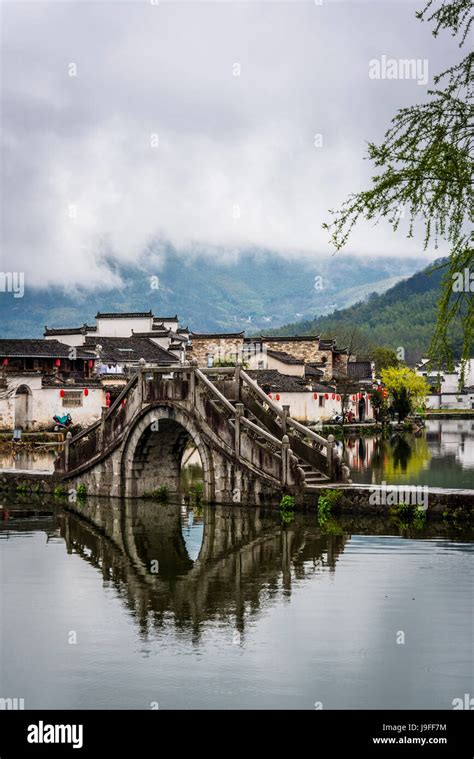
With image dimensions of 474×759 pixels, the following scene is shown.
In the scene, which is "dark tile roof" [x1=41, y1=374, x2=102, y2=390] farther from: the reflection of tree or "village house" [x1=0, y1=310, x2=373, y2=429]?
the reflection of tree

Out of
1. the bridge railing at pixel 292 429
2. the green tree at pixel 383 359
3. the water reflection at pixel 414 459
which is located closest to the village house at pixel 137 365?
the water reflection at pixel 414 459

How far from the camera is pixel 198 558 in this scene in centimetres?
2425

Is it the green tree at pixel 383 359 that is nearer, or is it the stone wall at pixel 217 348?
the stone wall at pixel 217 348

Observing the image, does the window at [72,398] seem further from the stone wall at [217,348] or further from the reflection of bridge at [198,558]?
the reflection of bridge at [198,558]

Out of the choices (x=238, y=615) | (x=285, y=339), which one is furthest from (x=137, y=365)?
(x=238, y=615)

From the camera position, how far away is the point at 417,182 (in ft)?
45.9

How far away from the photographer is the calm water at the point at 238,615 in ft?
46.1

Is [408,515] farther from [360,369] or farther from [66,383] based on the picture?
[360,369]

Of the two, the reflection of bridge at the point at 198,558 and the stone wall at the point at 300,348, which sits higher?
the stone wall at the point at 300,348

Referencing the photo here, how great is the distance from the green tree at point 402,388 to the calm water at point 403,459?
2069 centimetres

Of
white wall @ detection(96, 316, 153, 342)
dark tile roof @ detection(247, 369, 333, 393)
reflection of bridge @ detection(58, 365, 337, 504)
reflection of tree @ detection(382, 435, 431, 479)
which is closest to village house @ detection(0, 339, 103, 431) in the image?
dark tile roof @ detection(247, 369, 333, 393)

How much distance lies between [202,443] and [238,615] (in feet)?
43.2

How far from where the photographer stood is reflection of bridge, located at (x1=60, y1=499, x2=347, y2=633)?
19281 millimetres

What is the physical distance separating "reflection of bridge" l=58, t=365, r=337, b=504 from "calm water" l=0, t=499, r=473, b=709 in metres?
1.87
